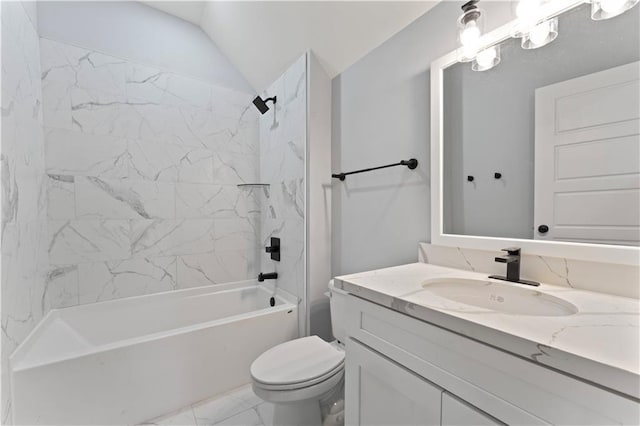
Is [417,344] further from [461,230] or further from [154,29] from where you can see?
[154,29]

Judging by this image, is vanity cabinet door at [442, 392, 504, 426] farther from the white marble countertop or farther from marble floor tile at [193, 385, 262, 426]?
marble floor tile at [193, 385, 262, 426]

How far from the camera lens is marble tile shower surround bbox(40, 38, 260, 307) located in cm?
183

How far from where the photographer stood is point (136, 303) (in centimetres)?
207

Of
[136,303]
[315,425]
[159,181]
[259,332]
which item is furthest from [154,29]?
[315,425]

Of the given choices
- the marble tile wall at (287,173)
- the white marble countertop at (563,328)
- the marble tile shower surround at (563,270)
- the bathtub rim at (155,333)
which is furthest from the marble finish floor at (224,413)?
the marble tile shower surround at (563,270)

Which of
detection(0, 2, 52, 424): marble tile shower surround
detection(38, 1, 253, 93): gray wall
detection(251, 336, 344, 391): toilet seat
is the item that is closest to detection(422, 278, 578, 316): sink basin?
detection(251, 336, 344, 391): toilet seat

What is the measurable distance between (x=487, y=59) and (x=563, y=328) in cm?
106

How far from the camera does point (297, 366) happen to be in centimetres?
127

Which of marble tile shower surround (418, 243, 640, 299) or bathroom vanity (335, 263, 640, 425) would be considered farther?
marble tile shower surround (418, 243, 640, 299)

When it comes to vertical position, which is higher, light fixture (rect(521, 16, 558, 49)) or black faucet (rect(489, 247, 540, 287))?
light fixture (rect(521, 16, 558, 49))

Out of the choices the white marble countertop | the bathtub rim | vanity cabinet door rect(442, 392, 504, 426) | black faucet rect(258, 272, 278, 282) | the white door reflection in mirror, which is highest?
the white door reflection in mirror

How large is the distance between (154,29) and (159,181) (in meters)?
1.26

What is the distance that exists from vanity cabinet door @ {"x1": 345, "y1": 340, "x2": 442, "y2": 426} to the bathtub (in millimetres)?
1015

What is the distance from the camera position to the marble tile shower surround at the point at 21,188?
3.90ft
